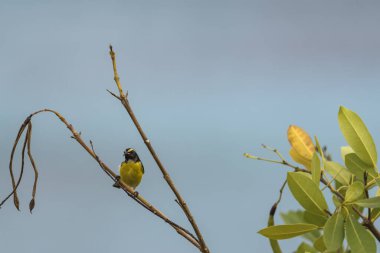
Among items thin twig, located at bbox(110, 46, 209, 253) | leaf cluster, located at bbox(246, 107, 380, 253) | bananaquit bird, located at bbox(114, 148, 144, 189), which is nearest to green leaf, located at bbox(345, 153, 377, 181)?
leaf cluster, located at bbox(246, 107, 380, 253)

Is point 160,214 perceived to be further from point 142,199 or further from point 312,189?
point 312,189

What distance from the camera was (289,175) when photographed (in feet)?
2.01

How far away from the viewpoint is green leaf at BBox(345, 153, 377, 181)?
67cm

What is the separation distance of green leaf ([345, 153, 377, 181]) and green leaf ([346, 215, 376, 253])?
0.08 m

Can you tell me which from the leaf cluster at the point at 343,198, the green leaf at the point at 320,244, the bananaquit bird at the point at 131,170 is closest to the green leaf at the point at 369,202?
the leaf cluster at the point at 343,198

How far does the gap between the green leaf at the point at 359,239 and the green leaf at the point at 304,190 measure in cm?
4

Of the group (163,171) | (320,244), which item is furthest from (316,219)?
(163,171)

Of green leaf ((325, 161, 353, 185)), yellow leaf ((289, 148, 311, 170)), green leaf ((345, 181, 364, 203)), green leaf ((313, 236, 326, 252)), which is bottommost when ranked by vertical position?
green leaf ((313, 236, 326, 252))

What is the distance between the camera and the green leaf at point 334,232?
587 mm

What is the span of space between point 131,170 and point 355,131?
124 centimetres

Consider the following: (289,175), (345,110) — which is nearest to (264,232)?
(289,175)

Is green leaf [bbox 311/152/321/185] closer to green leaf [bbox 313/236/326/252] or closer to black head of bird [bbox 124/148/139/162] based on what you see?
green leaf [bbox 313/236/326/252]

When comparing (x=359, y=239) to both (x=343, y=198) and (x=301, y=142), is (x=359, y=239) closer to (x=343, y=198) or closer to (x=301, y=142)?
(x=343, y=198)

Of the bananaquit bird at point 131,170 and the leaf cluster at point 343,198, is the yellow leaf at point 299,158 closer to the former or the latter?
the leaf cluster at point 343,198
